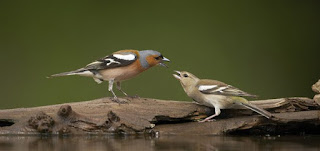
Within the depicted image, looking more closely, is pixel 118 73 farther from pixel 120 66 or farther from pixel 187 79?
pixel 187 79

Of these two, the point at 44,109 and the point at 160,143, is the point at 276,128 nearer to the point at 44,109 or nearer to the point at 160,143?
the point at 160,143

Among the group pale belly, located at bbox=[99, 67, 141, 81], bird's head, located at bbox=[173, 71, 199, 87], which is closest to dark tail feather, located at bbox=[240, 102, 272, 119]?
bird's head, located at bbox=[173, 71, 199, 87]

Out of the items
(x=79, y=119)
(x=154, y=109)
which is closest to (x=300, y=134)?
(x=154, y=109)

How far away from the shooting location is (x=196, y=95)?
312 cm

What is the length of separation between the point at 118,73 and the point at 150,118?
0.48m

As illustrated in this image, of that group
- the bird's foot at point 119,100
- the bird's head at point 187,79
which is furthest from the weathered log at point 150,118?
the bird's head at point 187,79

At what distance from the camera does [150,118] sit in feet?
9.58

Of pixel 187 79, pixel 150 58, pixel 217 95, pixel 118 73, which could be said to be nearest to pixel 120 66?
pixel 118 73

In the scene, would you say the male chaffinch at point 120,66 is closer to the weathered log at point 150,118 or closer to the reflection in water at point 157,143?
the weathered log at point 150,118

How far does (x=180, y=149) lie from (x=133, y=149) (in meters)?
0.22

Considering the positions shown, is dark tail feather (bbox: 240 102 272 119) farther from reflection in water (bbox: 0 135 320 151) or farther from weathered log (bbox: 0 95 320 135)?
reflection in water (bbox: 0 135 320 151)

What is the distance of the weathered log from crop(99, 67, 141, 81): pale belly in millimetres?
182

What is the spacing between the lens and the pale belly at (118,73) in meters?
3.23

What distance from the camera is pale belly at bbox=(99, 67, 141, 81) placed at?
3.23 metres
